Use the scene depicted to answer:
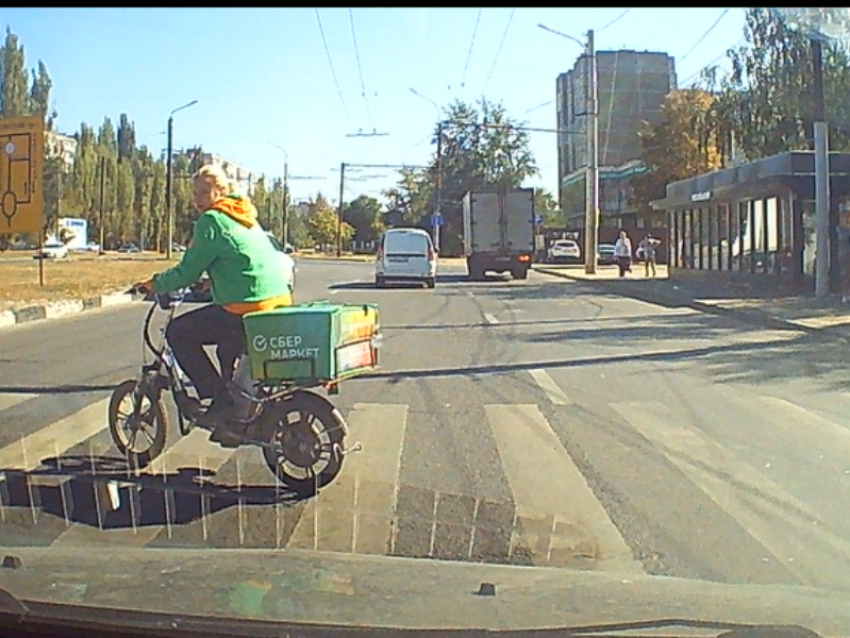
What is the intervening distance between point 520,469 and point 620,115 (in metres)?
83.6

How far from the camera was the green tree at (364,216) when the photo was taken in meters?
108

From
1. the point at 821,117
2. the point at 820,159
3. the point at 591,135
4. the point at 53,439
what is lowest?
the point at 53,439

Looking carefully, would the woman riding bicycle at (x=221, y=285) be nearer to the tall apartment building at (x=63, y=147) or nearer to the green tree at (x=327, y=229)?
the tall apartment building at (x=63, y=147)

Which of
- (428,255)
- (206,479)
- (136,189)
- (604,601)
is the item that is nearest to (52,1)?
(206,479)

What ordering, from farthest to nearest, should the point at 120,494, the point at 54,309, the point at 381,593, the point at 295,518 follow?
the point at 54,309 → the point at 120,494 → the point at 295,518 → the point at 381,593

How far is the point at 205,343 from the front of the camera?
7.75 meters

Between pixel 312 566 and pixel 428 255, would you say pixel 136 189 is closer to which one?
pixel 428 255

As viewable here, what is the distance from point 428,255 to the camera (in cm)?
3622

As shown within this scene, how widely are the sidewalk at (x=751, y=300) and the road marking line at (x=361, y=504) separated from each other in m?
10.5

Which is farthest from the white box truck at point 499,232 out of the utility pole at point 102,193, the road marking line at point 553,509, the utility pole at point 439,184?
the utility pole at point 102,193

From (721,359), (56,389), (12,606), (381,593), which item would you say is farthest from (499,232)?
(12,606)

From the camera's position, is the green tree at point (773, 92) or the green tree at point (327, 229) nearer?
the green tree at point (773, 92)

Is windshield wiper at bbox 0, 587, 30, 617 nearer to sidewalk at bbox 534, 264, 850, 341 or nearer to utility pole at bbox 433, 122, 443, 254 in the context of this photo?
sidewalk at bbox 534, 264, 850, 341

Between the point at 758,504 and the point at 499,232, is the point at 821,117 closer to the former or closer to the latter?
the point at 758,504
